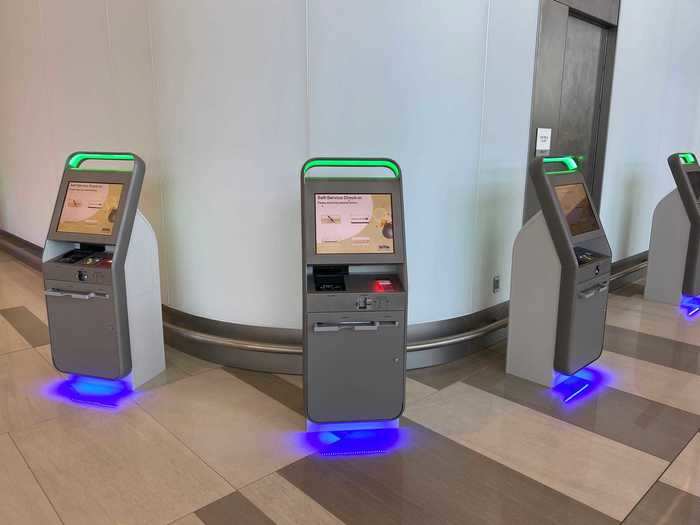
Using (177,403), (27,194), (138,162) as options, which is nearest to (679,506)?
(177,403)

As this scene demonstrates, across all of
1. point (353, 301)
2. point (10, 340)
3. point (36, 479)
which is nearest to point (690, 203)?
point (353, 301)

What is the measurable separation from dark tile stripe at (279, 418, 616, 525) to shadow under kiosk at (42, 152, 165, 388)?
130 centimetres

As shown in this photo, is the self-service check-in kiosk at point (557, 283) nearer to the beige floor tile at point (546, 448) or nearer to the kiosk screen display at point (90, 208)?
the beige floor tile at point (546, 448)

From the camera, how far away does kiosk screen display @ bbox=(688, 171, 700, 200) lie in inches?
→ 182

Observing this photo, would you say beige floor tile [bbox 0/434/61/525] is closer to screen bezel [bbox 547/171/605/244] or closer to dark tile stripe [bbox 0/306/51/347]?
dark tile stripe [bbox 0/306/51/347]

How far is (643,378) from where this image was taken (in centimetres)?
337

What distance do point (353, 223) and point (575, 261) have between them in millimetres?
1297

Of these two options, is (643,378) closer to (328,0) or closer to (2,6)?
(328,0)

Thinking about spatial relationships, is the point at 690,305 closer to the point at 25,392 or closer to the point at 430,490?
the point at 430,490

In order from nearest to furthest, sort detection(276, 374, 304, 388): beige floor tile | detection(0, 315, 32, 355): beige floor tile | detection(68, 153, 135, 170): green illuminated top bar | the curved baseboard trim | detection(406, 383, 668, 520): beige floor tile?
detection(406, 383, 668, 520): beige floor tile, detection(68, 153, 135, 170): green illuminated top bar, detection(276, 374, 304, 388): beige floor tile, the curved baseboard trim, detection(0, 315, 32, 355): beige floor tile

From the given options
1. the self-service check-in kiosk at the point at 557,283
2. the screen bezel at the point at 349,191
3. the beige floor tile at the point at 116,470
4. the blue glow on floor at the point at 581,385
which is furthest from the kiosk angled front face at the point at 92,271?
the blue glow on floor at the point at 581,385

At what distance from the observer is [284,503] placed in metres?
2.20

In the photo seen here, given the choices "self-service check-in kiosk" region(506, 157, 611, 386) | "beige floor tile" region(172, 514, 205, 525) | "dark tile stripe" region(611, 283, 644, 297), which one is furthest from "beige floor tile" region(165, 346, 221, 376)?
"dark tile stripe" region(611, 283, 644, 297)

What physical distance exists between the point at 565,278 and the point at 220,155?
Answer: 213cm
